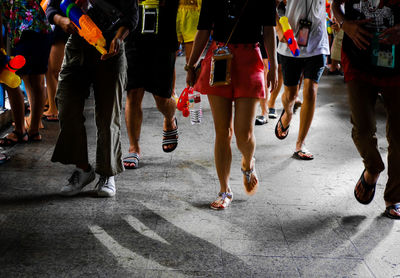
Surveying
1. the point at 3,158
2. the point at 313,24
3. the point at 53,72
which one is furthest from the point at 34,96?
the point at 313,24

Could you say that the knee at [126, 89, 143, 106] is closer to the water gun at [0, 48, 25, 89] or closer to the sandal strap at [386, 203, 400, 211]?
the water gun at [0, 48, 25, 89]

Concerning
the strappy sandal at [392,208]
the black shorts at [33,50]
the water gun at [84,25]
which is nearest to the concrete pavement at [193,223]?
the strappy sandal at [392,208]

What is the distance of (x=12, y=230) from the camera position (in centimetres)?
356

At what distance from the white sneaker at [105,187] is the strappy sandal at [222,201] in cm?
85

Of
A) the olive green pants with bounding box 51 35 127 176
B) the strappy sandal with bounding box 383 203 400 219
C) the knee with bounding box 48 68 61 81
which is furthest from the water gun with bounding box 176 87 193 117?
the knee with bounding box 48 68 61 81

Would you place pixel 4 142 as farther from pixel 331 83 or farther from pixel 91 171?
pixel 331 83

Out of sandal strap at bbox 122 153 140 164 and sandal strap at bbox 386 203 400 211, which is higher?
sandal strap at bbox 386 203 400 211

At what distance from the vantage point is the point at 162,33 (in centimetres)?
494

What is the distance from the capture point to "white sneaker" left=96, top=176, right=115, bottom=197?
13.9ft

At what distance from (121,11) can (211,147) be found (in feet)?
7.21

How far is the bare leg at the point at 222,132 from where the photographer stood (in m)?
3.88

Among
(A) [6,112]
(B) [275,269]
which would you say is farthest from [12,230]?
(A) [6,112]

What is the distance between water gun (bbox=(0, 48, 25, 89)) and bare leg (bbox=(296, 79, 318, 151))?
9.36 ft

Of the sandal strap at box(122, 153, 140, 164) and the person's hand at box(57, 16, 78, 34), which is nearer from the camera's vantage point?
the person's hand at box(57, 16, 78, 34)
